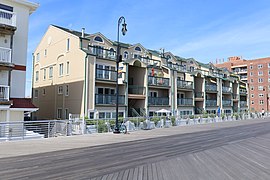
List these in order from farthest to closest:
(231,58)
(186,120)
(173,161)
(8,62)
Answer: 1. (231,58)
2. (186,120)
3. (8,62)
4. (173,161)

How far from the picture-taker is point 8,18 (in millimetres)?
18062

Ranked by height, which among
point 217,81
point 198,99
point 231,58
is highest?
point 231,58

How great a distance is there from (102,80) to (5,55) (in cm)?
1021

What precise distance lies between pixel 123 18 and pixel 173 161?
1393cm

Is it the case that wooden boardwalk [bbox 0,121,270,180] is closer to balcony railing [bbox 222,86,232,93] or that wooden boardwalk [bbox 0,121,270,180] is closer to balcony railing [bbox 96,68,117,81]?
balcony railing [bbox 96,68,117,81]

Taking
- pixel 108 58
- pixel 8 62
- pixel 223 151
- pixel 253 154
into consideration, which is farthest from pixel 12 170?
pixel 108 58

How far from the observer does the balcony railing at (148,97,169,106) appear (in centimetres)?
3093

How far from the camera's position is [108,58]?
1067 inches

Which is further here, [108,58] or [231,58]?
[231,58]

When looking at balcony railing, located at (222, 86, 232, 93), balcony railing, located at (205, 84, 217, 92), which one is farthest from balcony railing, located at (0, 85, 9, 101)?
balcony railing, located at (222, 86, 232, 93)

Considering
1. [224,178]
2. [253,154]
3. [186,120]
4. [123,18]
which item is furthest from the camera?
[186,120]

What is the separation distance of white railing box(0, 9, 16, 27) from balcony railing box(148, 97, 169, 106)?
727 inches

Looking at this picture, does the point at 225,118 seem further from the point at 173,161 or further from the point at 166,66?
the point at 173,161

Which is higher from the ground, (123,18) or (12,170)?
(123,18)
